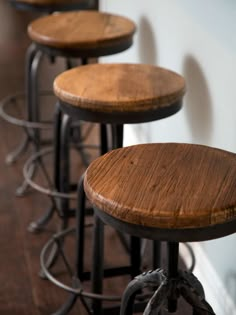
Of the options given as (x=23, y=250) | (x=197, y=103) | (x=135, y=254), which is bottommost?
(x=23, y=250)

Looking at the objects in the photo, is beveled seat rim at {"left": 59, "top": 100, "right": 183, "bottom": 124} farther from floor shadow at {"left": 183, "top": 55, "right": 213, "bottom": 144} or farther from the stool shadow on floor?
the stool shadow on floor

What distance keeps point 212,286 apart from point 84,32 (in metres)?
0.89

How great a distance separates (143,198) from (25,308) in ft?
3.16

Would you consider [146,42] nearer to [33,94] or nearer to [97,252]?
[33,94]

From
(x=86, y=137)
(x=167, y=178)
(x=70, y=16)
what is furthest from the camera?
(x=86, y=137)

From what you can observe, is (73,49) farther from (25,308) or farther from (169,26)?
(25,308)

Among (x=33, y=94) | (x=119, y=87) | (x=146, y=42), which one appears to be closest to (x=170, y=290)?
(x=119, y=87)

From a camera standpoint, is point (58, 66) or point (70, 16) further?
point (58, 66)

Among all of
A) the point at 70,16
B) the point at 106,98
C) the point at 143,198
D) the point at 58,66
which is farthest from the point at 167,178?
the point at 58,66

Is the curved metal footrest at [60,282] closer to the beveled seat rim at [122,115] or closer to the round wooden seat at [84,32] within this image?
the beveled seat rim at [122,115]

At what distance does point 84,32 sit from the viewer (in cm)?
199

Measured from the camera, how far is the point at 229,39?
5.23 feet

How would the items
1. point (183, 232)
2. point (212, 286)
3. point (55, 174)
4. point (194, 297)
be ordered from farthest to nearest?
point (55, 174) → point (212, 286) → point (194, 297) → point (183, 232)

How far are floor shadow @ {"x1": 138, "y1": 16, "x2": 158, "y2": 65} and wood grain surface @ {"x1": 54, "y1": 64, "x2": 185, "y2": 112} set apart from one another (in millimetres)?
501
